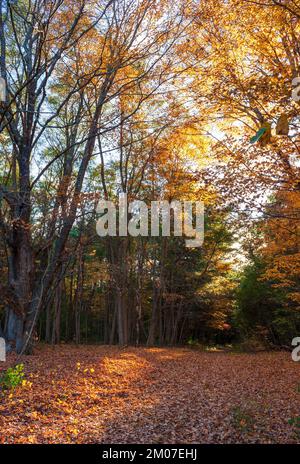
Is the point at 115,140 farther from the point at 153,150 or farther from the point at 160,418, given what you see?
the point at 160,418

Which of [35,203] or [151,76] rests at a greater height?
[151,76]

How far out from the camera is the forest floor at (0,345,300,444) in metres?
4.64

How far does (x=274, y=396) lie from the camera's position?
23.6ft

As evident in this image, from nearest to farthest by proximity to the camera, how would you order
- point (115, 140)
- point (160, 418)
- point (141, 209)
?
1. point (160, 418)
2. point (115, 140)
3. point (141, 209)

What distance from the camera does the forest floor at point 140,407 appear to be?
4.64 m

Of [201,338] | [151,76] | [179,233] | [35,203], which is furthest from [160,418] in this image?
[201,338]

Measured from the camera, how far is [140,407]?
605 centimetres

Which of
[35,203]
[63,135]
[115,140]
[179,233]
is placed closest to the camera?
[35,203]

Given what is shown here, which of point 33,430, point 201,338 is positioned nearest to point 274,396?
point 33,430

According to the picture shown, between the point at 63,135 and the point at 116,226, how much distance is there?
185 inches

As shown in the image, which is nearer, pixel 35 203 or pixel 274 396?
pixel 274 396

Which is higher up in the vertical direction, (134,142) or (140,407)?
(134,142)
